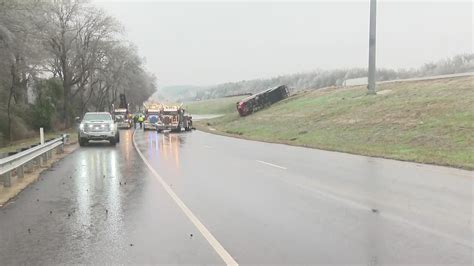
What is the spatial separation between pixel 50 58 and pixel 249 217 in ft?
163

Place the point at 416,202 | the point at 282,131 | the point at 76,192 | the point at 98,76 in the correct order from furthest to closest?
the point at 98,76 < the point at 282,131 < the point at 76,192 < the point at 416,202

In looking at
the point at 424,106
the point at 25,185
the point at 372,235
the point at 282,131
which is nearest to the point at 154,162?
the point at 25,185

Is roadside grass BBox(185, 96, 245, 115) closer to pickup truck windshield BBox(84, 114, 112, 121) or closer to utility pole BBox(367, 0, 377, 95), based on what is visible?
utility pole BBox(367, 0, 377, 95)

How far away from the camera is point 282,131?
36.8m

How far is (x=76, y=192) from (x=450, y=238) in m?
7.74

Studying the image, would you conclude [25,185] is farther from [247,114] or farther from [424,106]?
[247,114]

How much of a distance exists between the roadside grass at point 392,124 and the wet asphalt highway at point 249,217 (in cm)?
546

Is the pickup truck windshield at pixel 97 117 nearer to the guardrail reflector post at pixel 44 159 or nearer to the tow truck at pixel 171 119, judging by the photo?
the guardrail reflector post at pixel 44 159

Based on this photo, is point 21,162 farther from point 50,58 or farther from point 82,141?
point 50,58

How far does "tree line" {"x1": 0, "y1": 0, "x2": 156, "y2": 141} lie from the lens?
33156 mm

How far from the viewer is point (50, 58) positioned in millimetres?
52500

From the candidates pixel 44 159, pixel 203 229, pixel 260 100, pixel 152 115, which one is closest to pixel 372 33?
pixel 260 100

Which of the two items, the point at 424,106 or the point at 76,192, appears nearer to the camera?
the point at 76,192

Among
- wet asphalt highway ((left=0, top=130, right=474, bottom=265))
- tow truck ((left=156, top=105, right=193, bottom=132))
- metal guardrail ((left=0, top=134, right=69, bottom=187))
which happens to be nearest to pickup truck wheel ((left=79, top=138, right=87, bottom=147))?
metal guardrail ((left=0, top=134, right=69, bottom=187))
